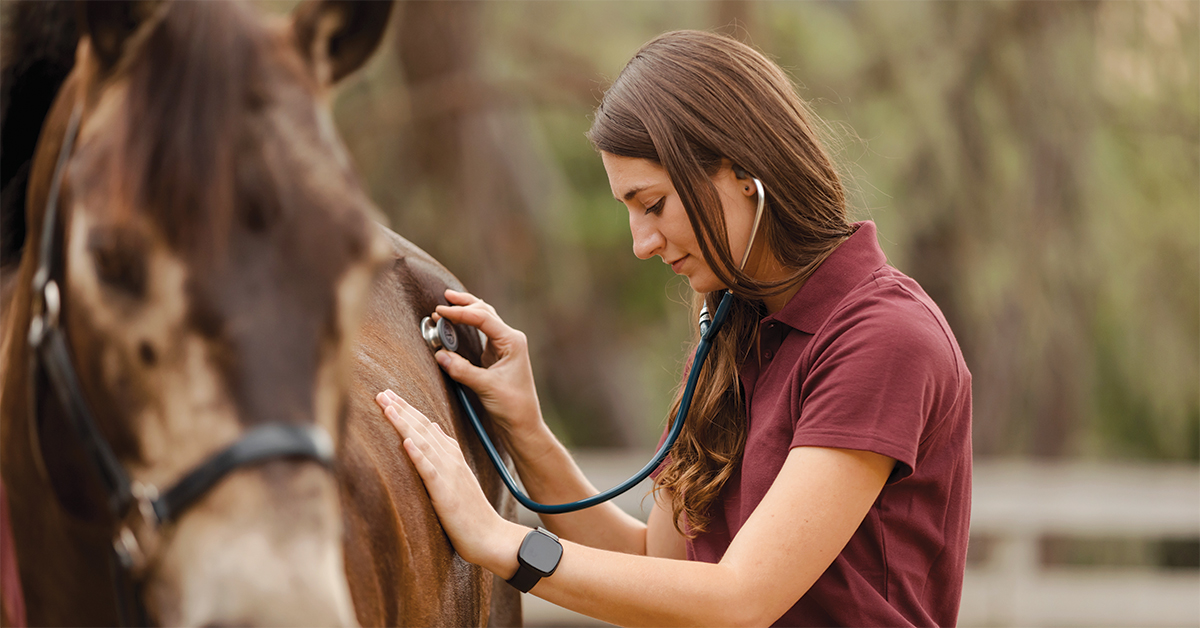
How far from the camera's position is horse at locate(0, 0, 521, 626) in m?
1.00

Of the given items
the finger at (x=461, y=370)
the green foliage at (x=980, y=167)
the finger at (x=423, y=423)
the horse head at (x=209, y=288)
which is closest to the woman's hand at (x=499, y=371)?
the finger at (x=461, y=370)

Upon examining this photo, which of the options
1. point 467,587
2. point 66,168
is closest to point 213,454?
point 66,168

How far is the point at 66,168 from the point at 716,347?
1281 mm

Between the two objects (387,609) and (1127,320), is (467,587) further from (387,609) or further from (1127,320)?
(1127,320)

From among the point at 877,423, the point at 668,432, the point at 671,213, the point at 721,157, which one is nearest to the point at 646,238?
the point at 671,213

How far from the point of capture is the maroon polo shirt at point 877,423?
5.31 ft

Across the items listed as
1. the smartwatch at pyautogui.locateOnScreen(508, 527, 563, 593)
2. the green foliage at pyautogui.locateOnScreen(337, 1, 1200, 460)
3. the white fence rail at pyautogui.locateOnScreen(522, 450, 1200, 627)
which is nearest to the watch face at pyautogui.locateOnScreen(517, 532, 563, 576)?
the smartwatch at pyautogui.locateOnScreen(508, 527, 563, 593)

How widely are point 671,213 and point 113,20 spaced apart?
1.00 m

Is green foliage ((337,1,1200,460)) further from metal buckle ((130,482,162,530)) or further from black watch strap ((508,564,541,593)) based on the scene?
metal buckle ((130,482,162,530))

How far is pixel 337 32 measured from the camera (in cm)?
119

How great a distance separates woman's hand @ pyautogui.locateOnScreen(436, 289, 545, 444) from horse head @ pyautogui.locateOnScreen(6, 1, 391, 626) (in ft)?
3.24

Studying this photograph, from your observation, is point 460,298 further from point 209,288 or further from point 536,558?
point 209,288

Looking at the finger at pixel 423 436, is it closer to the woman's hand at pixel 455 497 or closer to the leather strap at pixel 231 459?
the woman's hand at pixel 455 497

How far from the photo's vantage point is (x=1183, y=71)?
717 cm
